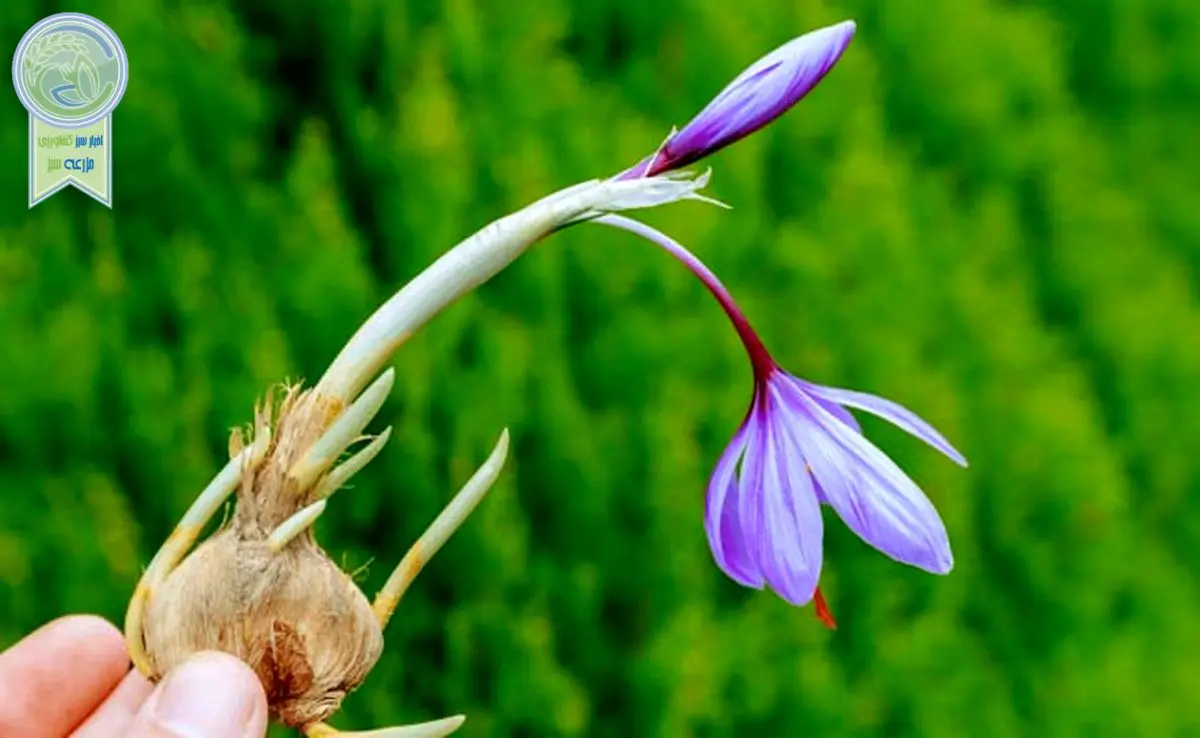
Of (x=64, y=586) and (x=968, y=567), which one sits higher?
(x=64, y=586)

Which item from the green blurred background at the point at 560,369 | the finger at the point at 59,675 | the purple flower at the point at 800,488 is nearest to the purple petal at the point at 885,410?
the purple flower at the point at 800,488

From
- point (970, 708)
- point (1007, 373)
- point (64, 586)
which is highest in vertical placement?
point (64, 586)

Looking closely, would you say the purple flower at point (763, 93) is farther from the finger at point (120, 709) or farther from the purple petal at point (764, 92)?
the finger at point (120, 709)

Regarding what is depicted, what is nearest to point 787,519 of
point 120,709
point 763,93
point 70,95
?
point 763,93

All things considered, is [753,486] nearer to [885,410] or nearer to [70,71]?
[885,410]

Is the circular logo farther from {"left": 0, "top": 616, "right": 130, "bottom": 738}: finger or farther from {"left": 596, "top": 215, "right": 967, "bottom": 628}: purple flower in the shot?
{"left": 596, "top": 215, "right": 967, "bottom": 628}: purple flower

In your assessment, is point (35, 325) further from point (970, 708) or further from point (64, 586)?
point (970, 708)

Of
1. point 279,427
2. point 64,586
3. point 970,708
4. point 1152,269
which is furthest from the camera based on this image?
point 1152,269

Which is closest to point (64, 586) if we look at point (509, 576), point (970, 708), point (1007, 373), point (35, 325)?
point (35, 325)
